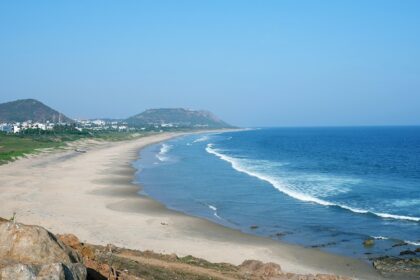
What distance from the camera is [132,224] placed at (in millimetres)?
27125

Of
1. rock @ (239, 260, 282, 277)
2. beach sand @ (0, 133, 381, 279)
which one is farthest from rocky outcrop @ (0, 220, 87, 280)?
beach sand @ (0, 133, 381, 279)

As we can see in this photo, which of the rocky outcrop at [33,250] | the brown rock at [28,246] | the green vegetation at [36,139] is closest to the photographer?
the rocky outcrop at [33,250]

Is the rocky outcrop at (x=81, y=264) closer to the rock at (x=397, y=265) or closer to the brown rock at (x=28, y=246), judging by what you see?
the brown rock at (x=28, y=246)

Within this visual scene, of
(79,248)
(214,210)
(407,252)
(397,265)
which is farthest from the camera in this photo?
(214,210)

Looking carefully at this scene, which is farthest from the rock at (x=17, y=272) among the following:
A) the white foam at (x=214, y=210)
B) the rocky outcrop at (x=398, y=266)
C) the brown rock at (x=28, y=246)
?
the white foam at (x=214, y=210)

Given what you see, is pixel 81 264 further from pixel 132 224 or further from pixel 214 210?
pixel 214 210

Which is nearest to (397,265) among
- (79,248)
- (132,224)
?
(79,248)

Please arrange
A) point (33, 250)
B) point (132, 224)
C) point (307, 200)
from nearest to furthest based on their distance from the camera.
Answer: point (33, 250) → point (132, 224) → point (307, 200)

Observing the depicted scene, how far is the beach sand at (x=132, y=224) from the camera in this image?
2067cm

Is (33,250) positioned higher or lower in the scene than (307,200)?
higher

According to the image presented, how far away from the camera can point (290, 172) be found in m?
57.1

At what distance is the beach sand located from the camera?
67.8ft

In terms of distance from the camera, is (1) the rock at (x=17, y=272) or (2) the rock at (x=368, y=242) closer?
(1) the rock at (x=17, y=272)

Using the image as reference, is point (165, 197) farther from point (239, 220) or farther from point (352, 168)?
point (352, 168)
